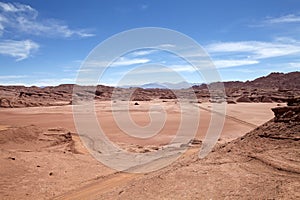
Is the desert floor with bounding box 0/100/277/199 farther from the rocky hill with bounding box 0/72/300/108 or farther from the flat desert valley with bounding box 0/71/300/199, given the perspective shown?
the rocky hill with bounding box 0/72/300/108

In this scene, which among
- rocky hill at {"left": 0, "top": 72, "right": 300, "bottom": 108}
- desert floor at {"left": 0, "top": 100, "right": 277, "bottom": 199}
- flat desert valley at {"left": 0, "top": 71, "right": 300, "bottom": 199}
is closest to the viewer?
flat desert valley at {"left": 0, "top": 71, "right": 300, "bottom": 199}

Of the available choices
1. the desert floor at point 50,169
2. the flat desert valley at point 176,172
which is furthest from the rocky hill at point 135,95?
the desert floor at point 50,169

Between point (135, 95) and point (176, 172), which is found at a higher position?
point (135, 95)

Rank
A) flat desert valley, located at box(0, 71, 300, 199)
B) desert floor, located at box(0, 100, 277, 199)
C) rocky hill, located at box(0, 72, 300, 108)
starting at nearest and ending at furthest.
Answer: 1. flat desert valley, located at box(0, 71, 300, 199)
2. desert floor, located at box(0, 100, 277, 199)
3. rocky hill, located at box(0, 72, 300, 108)

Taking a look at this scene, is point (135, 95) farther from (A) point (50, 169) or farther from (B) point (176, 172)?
(B) point (176, 172)

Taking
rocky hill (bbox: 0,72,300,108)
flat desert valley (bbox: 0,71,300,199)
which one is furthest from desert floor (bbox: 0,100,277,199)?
rocky hill (bbox: 0,72,300,108)

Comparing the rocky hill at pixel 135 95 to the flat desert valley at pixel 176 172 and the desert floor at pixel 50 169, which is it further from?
the desert floor at pixel 50 169

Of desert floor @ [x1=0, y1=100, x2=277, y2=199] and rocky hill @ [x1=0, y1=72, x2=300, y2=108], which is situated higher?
rocky hill @ [x1=0, y1=72, x2=300, y2=108]

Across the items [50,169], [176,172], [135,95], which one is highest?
[135,95]

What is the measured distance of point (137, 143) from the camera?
15906 millimetres

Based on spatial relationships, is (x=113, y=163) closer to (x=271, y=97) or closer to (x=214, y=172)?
(x=214, y=172)

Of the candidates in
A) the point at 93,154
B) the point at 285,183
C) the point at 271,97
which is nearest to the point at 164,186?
the point at 285,183

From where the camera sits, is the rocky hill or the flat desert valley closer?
the flat desert valley

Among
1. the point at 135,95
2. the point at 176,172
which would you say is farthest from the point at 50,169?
the point at 135,95
